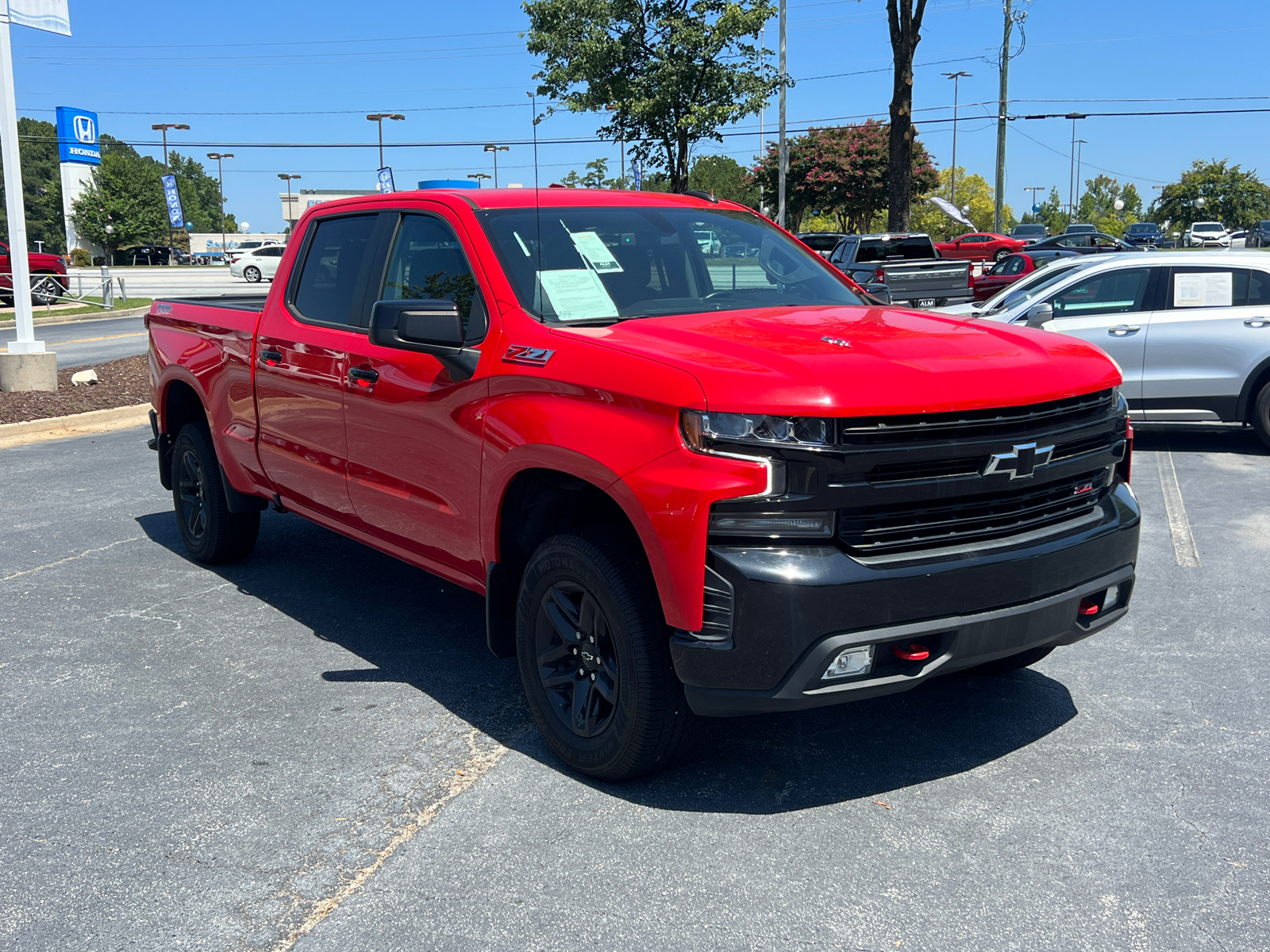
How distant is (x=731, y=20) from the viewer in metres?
26.2

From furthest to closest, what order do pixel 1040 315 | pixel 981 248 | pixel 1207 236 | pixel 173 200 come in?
pixel 173 200, pixel 1207 236, pixel 981 248, pixel 1040 315

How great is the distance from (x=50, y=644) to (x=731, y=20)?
24331 millimetres

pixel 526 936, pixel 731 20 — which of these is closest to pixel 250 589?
pixel 526 936

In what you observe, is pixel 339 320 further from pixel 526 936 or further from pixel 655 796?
pixel 526 936

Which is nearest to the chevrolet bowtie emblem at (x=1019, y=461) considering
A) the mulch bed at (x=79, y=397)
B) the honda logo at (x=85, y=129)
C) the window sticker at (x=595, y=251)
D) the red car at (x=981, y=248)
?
the window sticker at (x=595, y=251)

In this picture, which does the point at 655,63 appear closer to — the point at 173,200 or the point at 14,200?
the point at 14,200

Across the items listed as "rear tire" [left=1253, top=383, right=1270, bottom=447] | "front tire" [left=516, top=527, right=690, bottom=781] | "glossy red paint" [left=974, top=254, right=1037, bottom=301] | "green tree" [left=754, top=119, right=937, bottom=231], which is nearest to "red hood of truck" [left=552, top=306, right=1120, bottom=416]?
"front tire" [left=516, top=527, right=690, bottom=781]

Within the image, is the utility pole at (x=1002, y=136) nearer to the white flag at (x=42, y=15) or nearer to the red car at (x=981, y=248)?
the red car at (x=981, y=248)

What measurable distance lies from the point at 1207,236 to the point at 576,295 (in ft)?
210

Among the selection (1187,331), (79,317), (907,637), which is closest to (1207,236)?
(79,317)

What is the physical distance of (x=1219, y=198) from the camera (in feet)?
246

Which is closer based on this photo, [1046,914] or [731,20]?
[1046,914]

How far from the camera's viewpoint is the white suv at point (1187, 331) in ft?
31.0

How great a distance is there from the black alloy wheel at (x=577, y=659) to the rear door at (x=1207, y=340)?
7536 mm
